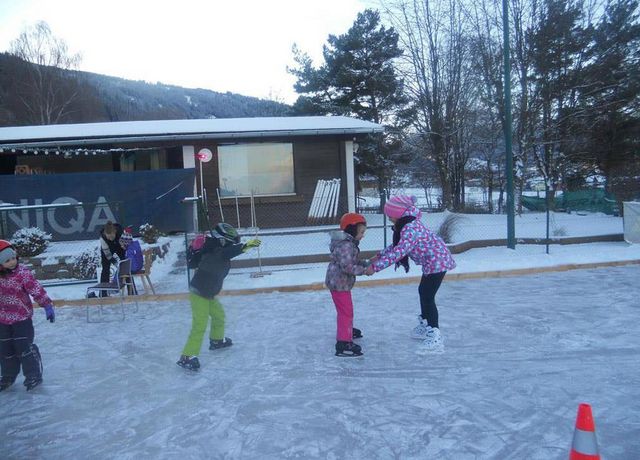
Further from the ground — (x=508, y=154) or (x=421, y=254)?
(x=508, y=154)

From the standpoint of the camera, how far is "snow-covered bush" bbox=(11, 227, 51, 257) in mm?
9297

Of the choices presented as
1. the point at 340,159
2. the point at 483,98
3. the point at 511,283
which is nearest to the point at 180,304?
the point at 511,283

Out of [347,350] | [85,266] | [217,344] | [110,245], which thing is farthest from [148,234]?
[347,350]

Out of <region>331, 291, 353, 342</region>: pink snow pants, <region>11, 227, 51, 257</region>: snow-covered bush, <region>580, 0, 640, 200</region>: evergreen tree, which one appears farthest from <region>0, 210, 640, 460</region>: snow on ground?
<region>580, 0, 640, 200</region>: evergreen tree

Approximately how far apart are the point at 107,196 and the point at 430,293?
884cm

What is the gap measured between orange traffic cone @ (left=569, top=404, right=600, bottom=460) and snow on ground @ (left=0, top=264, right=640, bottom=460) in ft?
2.45

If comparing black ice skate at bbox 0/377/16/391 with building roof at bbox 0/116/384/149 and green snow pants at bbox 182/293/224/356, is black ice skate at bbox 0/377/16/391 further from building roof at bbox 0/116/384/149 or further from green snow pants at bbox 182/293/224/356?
building roof at bbox 0/116/384/149

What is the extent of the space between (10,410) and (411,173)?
30.0 meters

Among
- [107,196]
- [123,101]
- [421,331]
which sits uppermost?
[123,101]

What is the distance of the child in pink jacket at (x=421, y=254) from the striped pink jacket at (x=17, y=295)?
2.89 m

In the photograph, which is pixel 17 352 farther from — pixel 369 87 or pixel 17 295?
pixel 369 87

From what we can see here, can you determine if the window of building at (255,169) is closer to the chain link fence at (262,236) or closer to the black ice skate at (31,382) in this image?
the chain link fence at (262,236)

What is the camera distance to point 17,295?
4266mm

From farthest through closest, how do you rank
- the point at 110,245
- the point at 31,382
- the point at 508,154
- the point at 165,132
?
the point at 165,132, the point at 508,154, the point at 110,245, the point at 31,382
